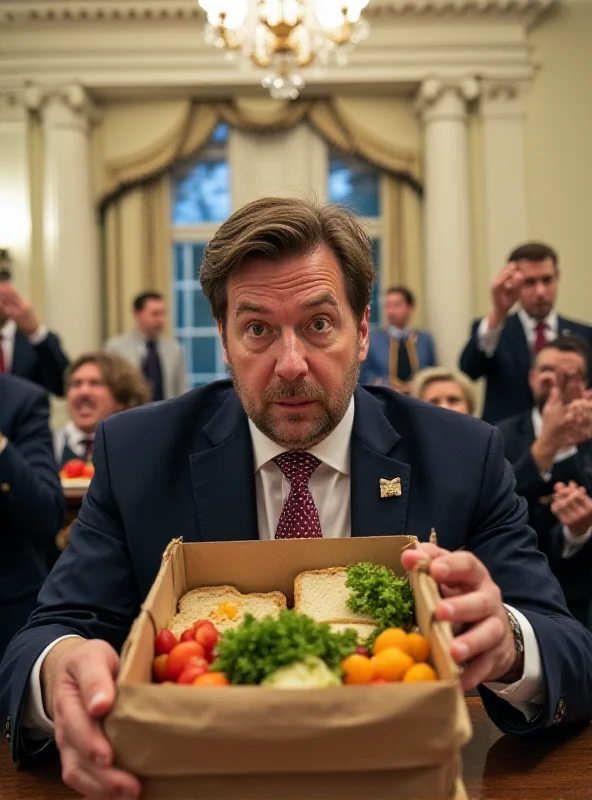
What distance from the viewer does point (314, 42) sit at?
19.5ft

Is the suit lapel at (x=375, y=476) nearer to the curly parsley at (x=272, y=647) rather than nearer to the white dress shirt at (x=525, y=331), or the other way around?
the curly parsley at (x=272, y=647)

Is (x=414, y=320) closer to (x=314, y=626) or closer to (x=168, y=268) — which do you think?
(x=168, y=268)

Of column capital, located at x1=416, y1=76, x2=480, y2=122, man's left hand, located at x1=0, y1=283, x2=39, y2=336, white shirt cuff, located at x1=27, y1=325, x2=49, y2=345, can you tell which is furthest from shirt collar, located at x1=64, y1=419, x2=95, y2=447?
column capital, located at x1=416, y1=76, x2=480, y2=122

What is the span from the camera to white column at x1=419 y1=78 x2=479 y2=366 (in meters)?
7.14

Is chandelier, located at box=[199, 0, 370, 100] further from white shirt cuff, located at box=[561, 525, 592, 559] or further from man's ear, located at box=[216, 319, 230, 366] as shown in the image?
man's ear, located at box=[216, 319, 230, 366]

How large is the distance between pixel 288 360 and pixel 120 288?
21.2ft

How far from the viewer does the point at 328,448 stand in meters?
1.53

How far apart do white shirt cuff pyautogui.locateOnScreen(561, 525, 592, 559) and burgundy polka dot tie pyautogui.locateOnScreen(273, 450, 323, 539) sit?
57.8 inches

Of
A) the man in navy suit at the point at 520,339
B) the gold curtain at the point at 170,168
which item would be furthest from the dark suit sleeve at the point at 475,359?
the gold curtain at the point at 170,168

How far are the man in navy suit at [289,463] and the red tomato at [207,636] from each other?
35 centimetres

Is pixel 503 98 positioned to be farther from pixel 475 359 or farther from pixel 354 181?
pixel 475 359

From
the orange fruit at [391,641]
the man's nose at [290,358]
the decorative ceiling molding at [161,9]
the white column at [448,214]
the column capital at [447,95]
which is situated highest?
the decorative ceiling molding at [161,9]

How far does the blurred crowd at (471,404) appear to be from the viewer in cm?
253

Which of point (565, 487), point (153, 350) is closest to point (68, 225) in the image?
point (153, 350)
